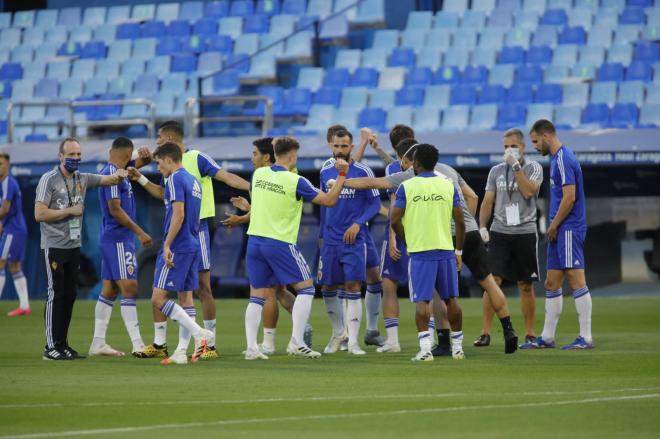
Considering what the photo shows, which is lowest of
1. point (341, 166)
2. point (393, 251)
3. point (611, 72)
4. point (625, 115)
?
point (393, 251)

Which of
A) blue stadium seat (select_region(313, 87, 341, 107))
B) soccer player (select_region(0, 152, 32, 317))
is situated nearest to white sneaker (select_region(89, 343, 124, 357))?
soccer player (select_region(0, 152, 32, 317))

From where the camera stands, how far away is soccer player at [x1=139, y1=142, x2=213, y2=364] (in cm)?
1095

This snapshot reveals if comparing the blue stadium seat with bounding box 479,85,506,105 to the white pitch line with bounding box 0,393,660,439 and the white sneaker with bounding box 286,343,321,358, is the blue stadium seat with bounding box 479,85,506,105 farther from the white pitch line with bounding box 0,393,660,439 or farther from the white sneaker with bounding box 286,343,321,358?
the white pitch line with bounding box 0,393,660,439

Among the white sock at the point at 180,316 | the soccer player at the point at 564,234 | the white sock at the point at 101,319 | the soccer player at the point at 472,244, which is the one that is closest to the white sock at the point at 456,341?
the soccer player at the point at 472,244

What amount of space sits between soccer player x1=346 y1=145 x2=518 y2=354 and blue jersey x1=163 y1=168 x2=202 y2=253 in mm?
1432

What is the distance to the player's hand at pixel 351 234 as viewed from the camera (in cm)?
1191

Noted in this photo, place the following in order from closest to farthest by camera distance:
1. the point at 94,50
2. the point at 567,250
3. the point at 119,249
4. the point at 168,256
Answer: the point at 168,256
the point at 119,249
the point at 567,250
the point at 94,50

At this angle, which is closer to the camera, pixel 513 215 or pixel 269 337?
pixel 269 337

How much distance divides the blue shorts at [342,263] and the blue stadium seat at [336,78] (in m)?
13.7

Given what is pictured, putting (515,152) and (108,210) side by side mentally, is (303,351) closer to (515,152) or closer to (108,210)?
(108,210)

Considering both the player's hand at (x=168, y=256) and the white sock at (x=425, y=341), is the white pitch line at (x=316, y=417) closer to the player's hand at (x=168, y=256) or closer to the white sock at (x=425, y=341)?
the white sock at (x=425, y=341)

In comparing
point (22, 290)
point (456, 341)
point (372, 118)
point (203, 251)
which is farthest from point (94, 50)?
point (456, 341)

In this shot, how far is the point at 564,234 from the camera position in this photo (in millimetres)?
12219

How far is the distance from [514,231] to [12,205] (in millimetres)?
8128
